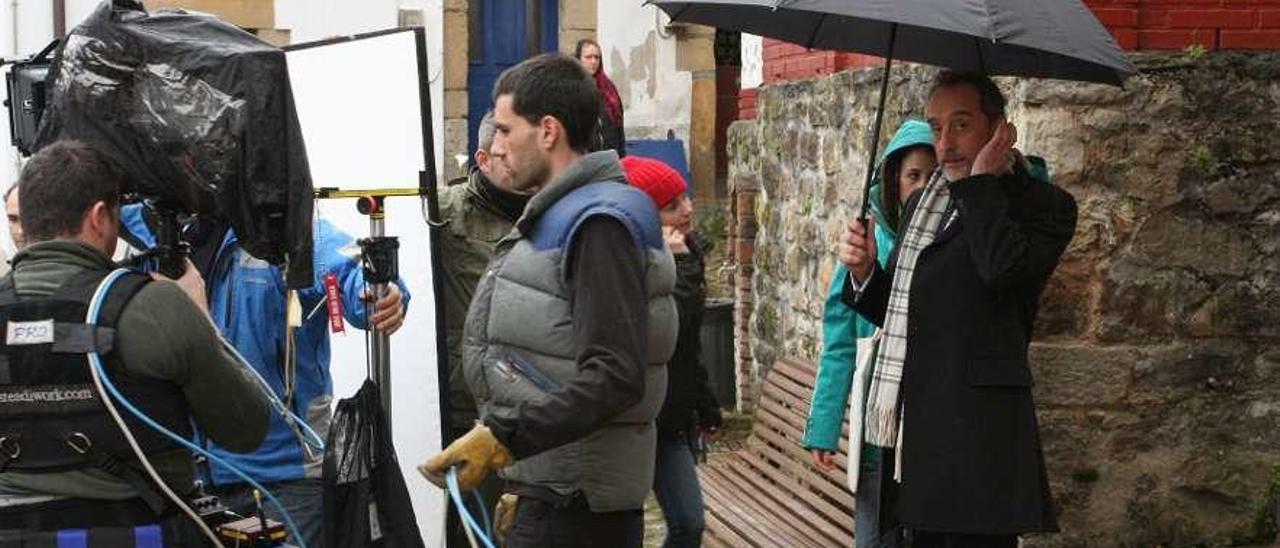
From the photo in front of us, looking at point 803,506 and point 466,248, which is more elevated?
point 466,248

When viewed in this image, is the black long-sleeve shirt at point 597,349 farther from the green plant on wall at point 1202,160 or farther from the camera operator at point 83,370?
the green plant on wall at point 1202,160

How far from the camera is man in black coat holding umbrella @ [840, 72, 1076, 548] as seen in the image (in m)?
4.34

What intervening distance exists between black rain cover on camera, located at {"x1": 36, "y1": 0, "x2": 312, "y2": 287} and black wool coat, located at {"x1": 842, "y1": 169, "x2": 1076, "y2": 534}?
1.50 m

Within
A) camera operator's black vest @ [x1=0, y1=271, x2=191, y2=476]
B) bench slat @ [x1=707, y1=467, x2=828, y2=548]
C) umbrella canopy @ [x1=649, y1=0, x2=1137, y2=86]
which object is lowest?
bench slat @ [x1=707, y1=467, x2=828, y2=548]

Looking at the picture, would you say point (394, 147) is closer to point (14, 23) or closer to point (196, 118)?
point (196, 118)

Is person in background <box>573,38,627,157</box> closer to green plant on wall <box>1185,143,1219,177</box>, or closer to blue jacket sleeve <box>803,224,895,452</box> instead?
green plant on wall <box>1185,143,1219,177</box>

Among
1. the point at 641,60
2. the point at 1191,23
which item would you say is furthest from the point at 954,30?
the point at 641,60

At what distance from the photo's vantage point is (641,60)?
18078 millimetres

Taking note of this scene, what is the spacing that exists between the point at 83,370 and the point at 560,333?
908mm

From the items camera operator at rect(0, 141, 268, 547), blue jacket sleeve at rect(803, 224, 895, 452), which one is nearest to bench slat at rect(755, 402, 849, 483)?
blue jacket sleeve at rect(803, 224, 895, 452)

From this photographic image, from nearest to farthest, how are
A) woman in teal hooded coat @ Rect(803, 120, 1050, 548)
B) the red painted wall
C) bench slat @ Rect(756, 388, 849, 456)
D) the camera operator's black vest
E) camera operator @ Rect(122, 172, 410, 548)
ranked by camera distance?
1. the camera operator's black vest
2. camera operator @ Rect(122, 172, 410, 548)
3. woman in teal hooded coat @ Rect(803, 120, 1050, 548)
4. the red painted wall
5. bench slat @ Rect(756, 388, 849, 456)

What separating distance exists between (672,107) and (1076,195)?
12.5 metres

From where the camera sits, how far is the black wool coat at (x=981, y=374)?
4.34 metres

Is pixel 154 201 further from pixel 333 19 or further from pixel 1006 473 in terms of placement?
pixel 333 19
